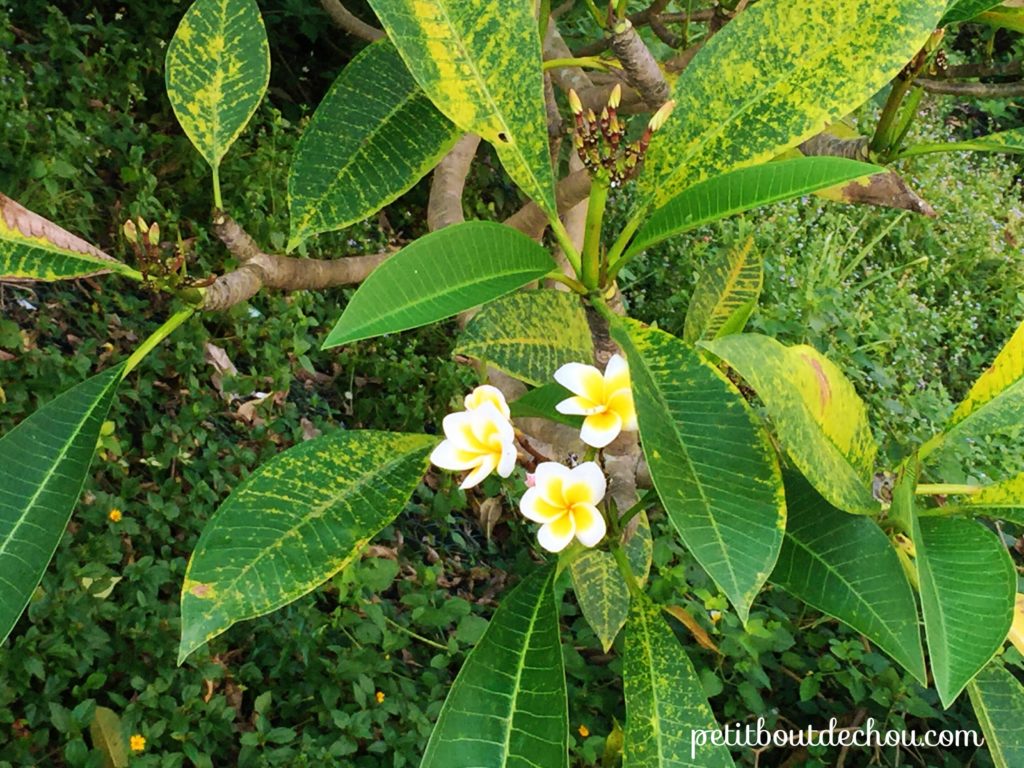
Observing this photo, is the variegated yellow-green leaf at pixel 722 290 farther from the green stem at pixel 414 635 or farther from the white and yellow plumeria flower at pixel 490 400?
the green stem at pixel 414 635

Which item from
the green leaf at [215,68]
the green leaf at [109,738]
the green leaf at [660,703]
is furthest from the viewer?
the green leaf at [109,738]

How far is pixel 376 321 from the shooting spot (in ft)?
1.71

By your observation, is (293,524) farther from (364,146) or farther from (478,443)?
(364,146)

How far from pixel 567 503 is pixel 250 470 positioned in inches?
52.9

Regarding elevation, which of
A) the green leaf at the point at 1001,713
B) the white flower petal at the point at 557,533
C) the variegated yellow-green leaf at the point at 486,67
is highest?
the variegated yellow-green leaf at the point at 486,67

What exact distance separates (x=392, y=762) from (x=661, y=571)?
24.4 inches

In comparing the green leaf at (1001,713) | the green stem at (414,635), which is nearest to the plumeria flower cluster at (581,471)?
the green leaf at (1001,713)

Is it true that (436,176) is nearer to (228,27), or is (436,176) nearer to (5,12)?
(228,27)

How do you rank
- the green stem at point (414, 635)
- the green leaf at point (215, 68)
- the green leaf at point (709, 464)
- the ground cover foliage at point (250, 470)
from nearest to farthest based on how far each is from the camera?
the green leaf at point (709, 464)
the green leaf at point (215, 68)
the ground cover foliage at point (250, 470)
the green stem at point (414, 635)

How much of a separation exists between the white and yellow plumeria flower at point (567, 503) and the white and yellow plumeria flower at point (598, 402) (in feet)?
0.08

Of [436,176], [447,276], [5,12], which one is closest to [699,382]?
[447,276]

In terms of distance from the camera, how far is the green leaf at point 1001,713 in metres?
0.72

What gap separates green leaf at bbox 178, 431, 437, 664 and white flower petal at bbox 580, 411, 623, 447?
13 centimetres

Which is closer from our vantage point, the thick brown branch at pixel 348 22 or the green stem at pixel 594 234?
the green stem at pixel 594 234
